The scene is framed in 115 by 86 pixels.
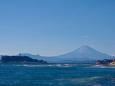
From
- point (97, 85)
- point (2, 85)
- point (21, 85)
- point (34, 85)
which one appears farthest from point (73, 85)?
point (2, 85)

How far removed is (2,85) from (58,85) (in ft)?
37.2

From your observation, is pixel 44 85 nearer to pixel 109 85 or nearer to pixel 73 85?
pixel 73 85

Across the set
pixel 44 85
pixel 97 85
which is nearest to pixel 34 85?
pixel 44 85

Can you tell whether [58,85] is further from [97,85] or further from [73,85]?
[97,85]

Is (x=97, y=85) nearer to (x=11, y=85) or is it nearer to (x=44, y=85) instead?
(x=44, y=85)

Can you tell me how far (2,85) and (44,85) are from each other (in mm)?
8475

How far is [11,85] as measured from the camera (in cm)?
4016

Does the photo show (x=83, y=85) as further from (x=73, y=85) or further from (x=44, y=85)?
(x=44, y=85)

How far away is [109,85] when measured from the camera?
38.4 meters

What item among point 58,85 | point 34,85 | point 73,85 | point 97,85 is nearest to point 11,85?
point 34,85

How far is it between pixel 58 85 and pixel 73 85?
9.80 ft

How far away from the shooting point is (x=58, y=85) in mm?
39219

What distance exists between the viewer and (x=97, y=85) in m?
38.3

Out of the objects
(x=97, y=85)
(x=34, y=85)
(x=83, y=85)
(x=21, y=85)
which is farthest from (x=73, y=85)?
(x=21, y=85)
